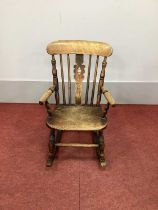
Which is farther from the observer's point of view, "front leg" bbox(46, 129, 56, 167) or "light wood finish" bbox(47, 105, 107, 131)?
"front leg" bbox(46, 129, 56, 167)

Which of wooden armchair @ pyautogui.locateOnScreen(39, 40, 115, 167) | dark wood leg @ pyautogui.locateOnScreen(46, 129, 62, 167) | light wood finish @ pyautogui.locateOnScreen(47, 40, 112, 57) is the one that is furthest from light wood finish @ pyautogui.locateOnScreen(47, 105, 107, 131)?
light wood finish @ pyautogui.locateOnScreen(47, 40, 112, 57)

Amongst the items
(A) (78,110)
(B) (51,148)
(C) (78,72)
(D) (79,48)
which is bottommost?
(B) (51,148)

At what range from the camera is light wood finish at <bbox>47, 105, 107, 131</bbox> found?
197 centimetres

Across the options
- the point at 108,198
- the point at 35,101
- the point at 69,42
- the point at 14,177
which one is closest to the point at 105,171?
the point at 108,198

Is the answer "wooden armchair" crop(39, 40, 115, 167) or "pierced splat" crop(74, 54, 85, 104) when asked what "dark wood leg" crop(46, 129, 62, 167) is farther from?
"pierced splat" crop(74, 54, 85, 104)

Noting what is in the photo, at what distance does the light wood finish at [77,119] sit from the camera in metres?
1.97

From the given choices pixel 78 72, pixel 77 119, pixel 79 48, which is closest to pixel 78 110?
pixel 77 119

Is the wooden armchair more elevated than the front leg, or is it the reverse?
the wooden armchair

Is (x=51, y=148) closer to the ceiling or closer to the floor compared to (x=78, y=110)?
closer to the floor

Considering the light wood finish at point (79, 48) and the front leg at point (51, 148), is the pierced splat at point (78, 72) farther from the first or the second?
the front leg at point (51, 148)

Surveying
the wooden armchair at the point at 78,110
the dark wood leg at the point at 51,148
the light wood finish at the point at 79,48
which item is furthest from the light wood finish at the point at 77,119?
the light wood finish at the point at 79,48

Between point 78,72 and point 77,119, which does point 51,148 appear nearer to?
point 77,119

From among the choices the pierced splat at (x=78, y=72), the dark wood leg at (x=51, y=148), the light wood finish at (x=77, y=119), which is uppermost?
the pierced splat at (x=78, y=72)

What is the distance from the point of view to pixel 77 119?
208 centimetres
